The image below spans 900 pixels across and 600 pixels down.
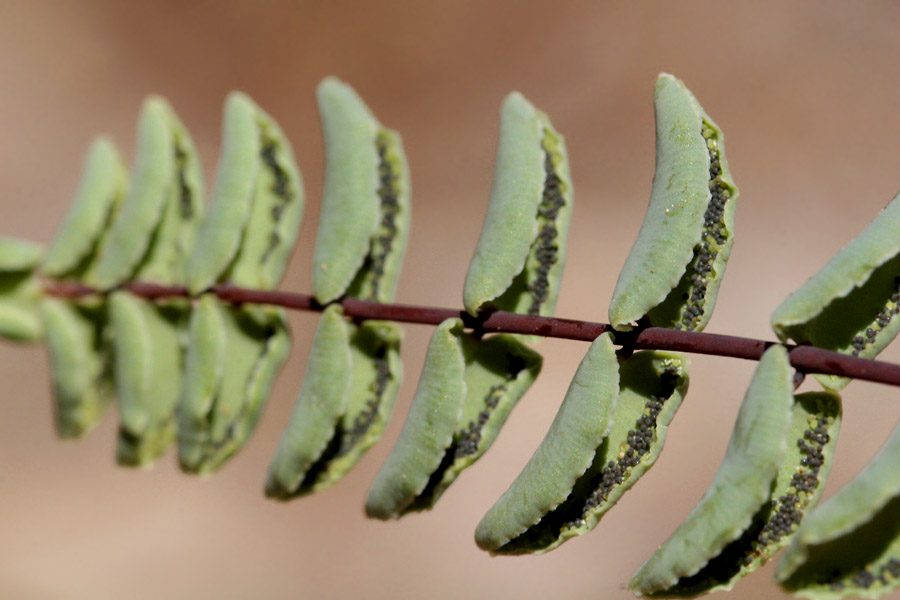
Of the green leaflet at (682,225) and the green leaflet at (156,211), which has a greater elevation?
the green leaflet at (156,211)

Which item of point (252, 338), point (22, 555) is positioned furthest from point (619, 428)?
point (22, 555)

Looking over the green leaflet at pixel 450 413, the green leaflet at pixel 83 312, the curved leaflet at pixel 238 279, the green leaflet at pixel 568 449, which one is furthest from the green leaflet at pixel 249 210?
the green leaflet at pixel 568 449

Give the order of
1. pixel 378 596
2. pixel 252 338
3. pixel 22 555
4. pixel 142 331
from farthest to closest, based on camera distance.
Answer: pixel 378 596 < pixel 22 555 < pixel 252 338 < pixel 142 331

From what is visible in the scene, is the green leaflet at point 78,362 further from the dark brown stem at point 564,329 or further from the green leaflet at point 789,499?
the green leaflet at point 789,499

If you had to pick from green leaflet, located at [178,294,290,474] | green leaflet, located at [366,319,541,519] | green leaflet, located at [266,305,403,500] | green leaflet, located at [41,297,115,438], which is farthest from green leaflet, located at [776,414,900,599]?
green leaflet, located at [41,297,115,438]

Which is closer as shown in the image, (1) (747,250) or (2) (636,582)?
(2) (636,582)

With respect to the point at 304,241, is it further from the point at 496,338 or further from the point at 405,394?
the point at 496,338
